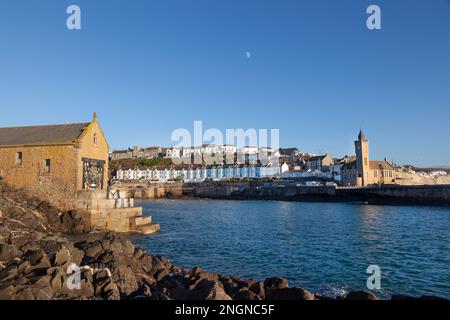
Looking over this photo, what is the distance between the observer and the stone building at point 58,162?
25000 mm

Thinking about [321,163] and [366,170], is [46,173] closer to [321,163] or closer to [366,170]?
[366,170]

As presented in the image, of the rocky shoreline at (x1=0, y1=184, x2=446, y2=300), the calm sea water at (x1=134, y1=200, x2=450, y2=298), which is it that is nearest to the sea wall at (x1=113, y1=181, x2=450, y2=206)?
the calm sea water at (x1=134, y1=200, x2=450, y2=298)

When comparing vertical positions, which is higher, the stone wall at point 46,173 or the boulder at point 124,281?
the stone wall at point 46,173

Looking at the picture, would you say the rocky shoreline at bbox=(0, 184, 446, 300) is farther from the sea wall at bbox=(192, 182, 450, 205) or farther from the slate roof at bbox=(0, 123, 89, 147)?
the sea wall at bbox=(192, 182, 450, 205)

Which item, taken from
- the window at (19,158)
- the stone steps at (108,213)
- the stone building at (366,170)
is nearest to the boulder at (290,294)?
the stone steps at (108,213)

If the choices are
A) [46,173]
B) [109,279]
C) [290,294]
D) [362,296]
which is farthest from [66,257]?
[46,173]

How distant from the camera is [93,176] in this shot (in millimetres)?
26797

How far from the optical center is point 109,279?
10102 millimetres

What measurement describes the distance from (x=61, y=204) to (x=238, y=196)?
196 ft

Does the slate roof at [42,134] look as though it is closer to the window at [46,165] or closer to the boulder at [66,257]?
the window at [46,165]

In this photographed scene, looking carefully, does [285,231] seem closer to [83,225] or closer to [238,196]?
[83,225]

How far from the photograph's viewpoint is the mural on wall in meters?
25.8

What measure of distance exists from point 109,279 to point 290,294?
16.4ft
